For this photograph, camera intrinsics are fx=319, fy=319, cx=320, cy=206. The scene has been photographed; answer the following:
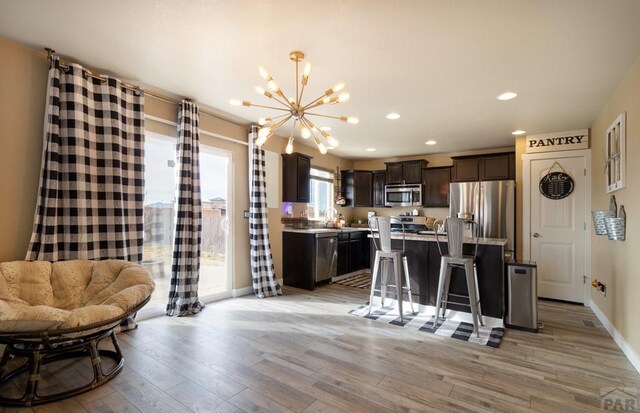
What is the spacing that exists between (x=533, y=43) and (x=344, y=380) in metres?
2.88

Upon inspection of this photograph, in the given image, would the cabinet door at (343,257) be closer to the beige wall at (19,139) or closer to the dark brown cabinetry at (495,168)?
the dark brown cabinetry at (495,168)

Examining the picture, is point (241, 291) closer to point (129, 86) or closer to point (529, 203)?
point (129, 86)

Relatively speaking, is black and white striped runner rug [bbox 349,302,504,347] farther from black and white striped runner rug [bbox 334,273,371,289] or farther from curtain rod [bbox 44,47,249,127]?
curtain rod [bbox 44,47,249,127]

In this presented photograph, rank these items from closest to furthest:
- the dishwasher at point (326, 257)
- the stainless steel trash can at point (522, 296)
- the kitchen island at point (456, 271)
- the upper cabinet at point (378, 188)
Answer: the stainless steel trash can at point (522, 296), the kitchen island at point (456, 271), the dishwasher at point (326, 257), the upper cabinet at point (378, 188)

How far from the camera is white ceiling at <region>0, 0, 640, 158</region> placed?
6.79 feet

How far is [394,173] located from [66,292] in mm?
5780

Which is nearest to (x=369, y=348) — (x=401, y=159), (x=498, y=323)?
(x=498, y=323)

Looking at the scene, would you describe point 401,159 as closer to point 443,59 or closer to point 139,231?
point 443,59

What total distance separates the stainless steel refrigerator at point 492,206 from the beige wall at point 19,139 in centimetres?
556

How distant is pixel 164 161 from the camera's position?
3.81 m

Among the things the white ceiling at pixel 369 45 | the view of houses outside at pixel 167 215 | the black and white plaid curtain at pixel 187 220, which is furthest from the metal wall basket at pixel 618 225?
the view of houses outside at pixel 167 215

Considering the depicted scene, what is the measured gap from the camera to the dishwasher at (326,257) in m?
5.18

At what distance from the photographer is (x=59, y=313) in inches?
79.8

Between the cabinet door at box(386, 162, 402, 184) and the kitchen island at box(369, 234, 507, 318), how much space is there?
9.63 ft
